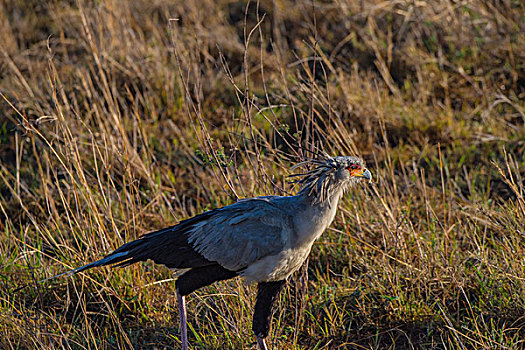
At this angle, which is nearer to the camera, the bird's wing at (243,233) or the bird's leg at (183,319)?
the bird's wing at (243,233)

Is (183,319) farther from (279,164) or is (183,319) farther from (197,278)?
(279,164)

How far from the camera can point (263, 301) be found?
357 cm

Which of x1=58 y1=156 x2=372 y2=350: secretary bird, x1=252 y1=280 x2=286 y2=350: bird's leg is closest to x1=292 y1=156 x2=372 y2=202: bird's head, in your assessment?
x1=58 y1=156 x2=372 y2=350: secretary bird

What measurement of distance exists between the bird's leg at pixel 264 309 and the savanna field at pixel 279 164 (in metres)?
0.21

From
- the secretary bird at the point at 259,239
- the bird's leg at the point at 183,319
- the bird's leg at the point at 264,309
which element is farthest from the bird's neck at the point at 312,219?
the bird's leg at the point at 183,319

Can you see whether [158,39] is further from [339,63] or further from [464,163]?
[464,163]

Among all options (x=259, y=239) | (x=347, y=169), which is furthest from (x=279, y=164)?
(x=259, y=239)

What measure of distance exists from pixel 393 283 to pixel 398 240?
332mm

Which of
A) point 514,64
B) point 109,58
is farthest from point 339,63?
point 109,58

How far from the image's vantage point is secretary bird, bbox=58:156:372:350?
3.34m

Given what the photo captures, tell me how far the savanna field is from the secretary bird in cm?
29

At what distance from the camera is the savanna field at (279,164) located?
12.9ft

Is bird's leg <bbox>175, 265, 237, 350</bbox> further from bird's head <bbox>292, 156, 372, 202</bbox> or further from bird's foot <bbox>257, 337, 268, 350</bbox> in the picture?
bird's head <bbox>292, 156, 372, 202</bbox>

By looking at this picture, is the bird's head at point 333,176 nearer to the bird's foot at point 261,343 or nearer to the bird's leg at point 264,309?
the bird's leg at point 264,309
